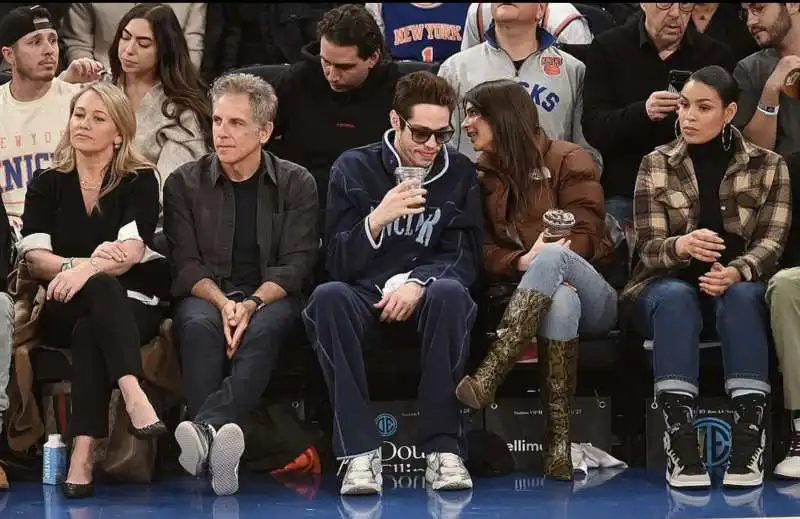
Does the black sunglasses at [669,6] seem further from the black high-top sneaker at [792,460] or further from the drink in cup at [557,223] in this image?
the black high-top sneaker at [792,460]

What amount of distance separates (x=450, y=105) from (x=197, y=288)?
1077 mm

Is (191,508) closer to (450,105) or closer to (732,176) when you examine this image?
(450,105)

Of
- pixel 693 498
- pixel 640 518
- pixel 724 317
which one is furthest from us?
pixel 724 317

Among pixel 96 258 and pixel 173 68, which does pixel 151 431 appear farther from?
pixel 173 68

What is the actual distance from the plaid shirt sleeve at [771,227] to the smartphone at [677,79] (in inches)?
24.8

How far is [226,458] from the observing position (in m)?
4.54

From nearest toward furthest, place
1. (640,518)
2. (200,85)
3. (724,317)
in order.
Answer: (640,518) → (724,317) → (200,85)

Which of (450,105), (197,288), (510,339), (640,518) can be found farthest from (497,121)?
(640,518)

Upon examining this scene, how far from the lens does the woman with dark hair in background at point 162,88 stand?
570 centimetres

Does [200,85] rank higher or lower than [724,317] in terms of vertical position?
higher

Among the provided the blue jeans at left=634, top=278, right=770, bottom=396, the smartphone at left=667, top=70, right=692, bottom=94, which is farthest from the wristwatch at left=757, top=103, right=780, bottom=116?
the blue jeans at left=634, top=278, right=770, bottom=396

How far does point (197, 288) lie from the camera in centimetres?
493

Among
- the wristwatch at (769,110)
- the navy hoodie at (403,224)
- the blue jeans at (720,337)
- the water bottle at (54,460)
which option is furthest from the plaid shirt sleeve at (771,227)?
the water bottle at (54,460)

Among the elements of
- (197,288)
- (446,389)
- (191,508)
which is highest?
(197,288)
